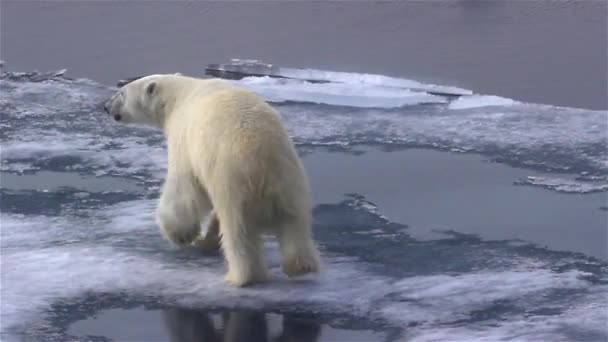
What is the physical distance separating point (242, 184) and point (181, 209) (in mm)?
461

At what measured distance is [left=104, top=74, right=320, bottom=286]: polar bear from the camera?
323cm

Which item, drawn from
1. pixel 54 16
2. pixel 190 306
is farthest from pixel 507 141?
pixel 54 16

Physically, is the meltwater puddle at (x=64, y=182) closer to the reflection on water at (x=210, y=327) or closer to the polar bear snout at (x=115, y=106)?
the polar bear snout at (x=115, y=106)

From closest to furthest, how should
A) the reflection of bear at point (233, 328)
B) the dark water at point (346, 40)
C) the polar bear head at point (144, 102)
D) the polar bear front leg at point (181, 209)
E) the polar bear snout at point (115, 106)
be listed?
the reflection of bear at point (233, 328) → the polar bear front leg at point (181, 209) → the polar bear head at point (144, 102) → the polar bear snout at point (115, 106) → the dark water at point (346, 40)

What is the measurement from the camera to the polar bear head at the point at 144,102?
3.91 metres

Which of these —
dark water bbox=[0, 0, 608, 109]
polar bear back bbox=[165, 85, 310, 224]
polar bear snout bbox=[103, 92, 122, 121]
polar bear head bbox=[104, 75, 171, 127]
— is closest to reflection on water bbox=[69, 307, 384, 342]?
polar bear back bbox=[165, 85, 310, 224]

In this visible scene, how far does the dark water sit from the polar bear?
2.33 m

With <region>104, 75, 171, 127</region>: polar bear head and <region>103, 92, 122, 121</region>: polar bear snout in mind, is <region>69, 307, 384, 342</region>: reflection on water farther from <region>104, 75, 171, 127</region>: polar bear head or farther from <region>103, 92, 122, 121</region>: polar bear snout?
<region>103, 92, 122, 121</region>: polar bear snout

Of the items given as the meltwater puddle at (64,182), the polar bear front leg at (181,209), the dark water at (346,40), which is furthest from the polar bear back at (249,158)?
the dark water at (346,40)

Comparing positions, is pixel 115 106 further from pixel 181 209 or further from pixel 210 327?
pixel 210 327

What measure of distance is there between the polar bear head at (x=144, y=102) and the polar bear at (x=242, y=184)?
1.02 feet

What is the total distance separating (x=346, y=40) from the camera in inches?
257

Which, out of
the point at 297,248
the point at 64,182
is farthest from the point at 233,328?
the point at 64,182

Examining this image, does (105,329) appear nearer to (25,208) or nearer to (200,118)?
(200,118)
